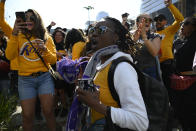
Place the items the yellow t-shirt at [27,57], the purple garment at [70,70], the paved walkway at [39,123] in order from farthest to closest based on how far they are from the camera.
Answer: the paved walkway at [39,123] < the yellow t-shirt at [27,57] < the purple garment at [70,70]

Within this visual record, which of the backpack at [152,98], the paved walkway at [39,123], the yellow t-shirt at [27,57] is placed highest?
the yellow t-shirt at [27,57]

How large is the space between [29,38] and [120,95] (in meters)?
2.17

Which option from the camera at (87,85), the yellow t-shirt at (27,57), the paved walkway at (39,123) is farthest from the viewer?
the paved walkway at (39,123)

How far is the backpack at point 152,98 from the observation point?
148cm

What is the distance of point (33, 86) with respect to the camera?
10.1 feet

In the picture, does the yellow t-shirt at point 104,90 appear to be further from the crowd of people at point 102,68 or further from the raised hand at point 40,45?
the raised hand at point 40,45

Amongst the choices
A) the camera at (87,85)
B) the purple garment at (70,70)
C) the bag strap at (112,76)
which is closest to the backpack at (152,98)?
the bag strap at (112,76)

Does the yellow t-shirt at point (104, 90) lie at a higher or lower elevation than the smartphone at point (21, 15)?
lower

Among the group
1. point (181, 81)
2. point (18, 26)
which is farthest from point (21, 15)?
point (181, 81)

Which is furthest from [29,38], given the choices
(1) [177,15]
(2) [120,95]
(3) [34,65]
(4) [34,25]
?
(1) [177,15]

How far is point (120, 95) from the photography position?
4.84 feet

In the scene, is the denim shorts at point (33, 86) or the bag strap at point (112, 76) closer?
the bag strap at point (112, 76)

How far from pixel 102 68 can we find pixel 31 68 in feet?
5.63

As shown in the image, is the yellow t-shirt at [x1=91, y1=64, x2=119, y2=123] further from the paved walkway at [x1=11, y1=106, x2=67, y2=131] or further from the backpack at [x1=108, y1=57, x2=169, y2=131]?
the paved walkway at [x1=11, y1=106, x2=67, y2=131]
